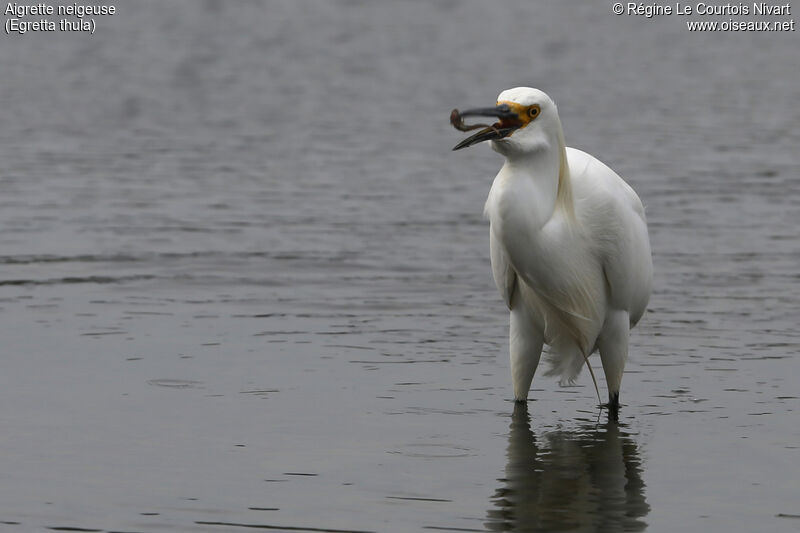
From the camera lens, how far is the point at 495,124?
303 inches

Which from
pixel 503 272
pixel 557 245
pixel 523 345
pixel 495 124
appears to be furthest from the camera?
pixel 523 345

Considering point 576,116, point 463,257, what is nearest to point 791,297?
point 463,257

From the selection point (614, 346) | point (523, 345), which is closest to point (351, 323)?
point (523, 345)

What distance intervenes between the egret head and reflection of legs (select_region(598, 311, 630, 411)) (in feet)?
4.61

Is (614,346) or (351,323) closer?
(614,346)

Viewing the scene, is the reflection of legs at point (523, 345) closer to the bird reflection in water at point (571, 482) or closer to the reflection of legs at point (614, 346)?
the bird reflection in water at point (571, 482)

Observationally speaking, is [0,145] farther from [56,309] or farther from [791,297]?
[791,297]

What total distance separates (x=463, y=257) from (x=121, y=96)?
41.7 feet

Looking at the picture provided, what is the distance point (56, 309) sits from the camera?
1151 cm

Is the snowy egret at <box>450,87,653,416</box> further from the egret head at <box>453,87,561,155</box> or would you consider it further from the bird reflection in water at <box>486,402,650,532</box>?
the bird reflection in water at <box>486,402,650,532</box>

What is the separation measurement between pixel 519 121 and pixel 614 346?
1.72m

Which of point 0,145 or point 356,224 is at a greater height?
point 0,145

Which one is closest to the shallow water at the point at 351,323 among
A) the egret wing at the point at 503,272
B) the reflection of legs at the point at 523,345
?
the reflection of legs at the point at 523,345

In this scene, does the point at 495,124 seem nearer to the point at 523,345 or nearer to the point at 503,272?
the point at 503,272
